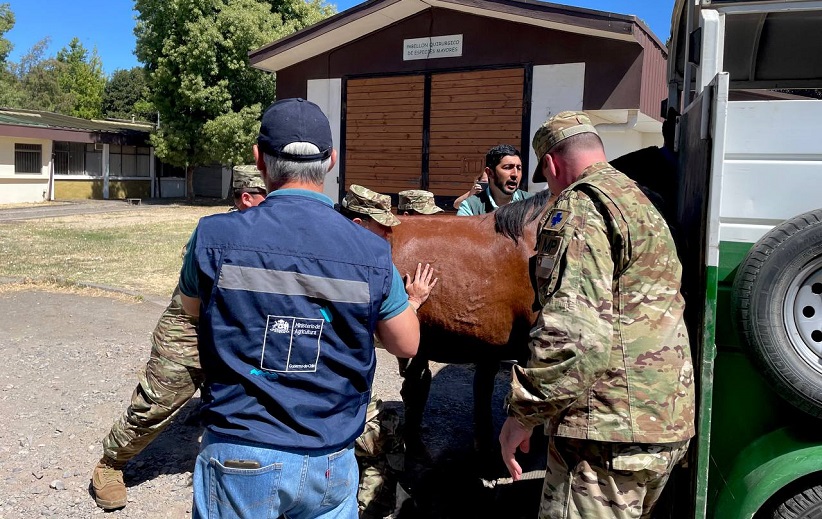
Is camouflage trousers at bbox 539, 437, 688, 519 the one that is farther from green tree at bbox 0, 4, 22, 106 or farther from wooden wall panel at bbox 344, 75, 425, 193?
green tree at bbox 0, 4, 22, 106

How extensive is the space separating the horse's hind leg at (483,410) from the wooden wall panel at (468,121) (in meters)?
5.73

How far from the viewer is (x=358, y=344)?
181 centimetres

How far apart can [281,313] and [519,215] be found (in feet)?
6.67

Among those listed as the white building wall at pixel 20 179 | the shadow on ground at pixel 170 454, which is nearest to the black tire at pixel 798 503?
the shadow on ground at pixel 170 454

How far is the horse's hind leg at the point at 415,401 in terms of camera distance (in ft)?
13.7

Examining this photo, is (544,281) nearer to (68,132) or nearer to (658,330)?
(658,330)

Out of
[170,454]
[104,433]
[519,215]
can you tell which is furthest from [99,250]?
[519,215]

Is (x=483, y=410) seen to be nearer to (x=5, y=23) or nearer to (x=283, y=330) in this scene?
(x=283, y=330)

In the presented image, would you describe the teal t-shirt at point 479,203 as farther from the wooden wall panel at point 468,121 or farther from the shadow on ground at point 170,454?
the wooden wall panel at point 468,121

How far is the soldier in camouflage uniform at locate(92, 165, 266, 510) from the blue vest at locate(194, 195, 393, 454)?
5.47 feet

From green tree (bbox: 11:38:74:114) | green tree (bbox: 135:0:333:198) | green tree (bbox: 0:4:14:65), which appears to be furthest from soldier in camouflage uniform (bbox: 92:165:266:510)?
green tree (bbox: 11:38:74:114)

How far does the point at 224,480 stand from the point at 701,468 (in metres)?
1.43

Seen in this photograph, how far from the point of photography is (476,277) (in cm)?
350

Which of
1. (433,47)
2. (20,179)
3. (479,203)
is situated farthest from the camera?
(20,179)
